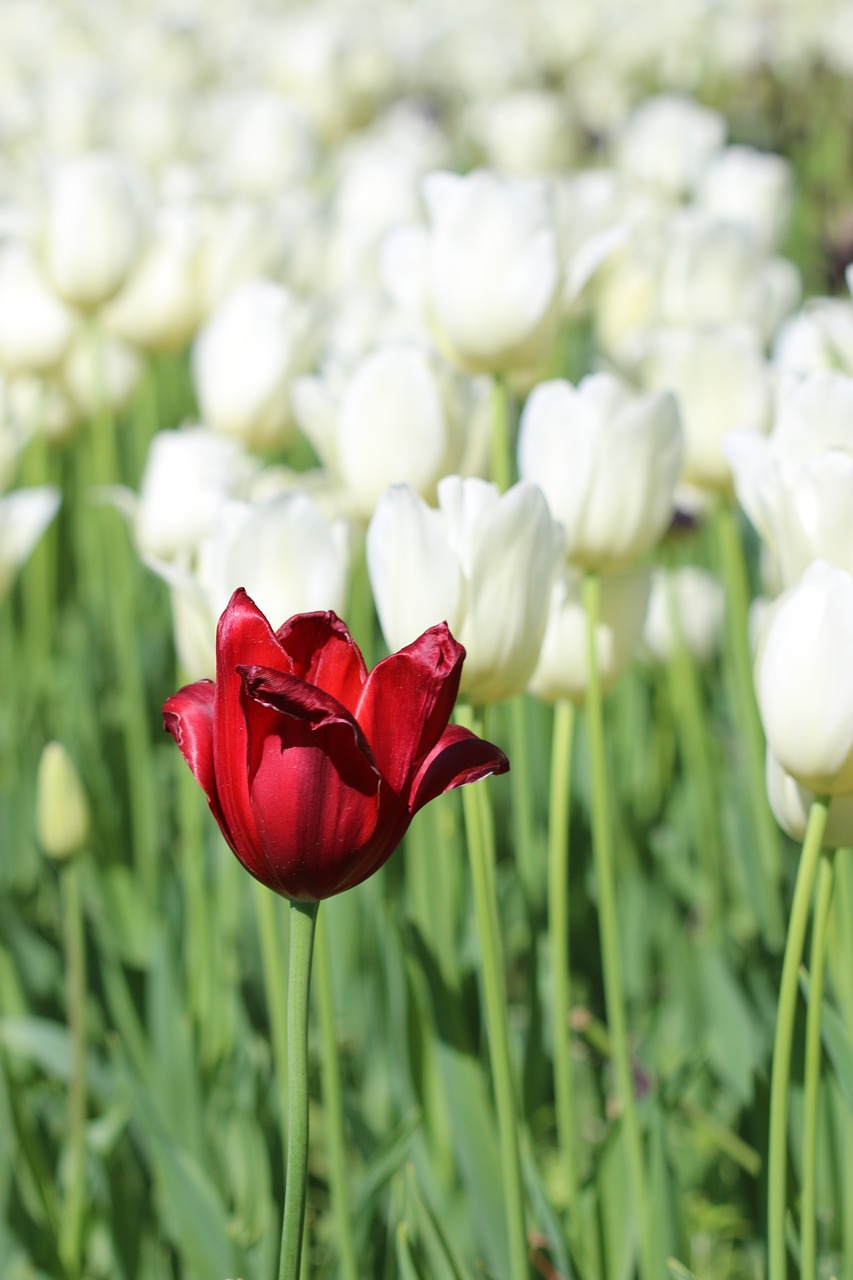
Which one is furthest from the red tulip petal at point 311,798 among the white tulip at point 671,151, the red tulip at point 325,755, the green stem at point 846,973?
the white tulip at point 671,151

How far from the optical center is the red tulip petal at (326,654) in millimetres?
648

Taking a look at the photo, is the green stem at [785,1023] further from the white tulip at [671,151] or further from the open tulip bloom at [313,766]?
the white tulip at [671,151]

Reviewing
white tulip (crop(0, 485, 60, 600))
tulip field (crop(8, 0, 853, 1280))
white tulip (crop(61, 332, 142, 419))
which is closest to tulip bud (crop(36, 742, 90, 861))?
tulip field (crop(8, 0, 853, 1280))

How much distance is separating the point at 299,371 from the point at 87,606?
0.88 m

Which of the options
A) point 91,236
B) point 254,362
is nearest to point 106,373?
point 91,236

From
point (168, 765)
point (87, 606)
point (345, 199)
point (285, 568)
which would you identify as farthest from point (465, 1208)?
point (345, 199)

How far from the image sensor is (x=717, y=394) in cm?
140

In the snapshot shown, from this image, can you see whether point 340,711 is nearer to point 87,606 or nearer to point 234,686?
point 234,686

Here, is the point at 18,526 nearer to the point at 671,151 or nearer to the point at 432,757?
the point at 432,757

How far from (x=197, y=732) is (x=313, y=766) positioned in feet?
0.26

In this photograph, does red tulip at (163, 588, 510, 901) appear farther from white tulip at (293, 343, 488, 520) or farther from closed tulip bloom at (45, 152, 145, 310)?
closed tulip bloom at (45, 152, 145, 310)

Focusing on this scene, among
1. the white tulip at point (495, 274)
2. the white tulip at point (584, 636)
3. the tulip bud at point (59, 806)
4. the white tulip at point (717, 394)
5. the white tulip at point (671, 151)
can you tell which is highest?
the white tulip at point (671, 151)

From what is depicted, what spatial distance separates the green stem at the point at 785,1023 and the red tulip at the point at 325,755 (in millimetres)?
281

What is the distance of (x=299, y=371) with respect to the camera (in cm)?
179
